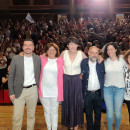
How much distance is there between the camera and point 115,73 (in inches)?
Answer: 111

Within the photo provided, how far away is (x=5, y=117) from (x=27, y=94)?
1.39m

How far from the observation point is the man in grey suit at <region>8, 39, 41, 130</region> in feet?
9.16

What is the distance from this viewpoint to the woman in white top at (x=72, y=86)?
121 inches

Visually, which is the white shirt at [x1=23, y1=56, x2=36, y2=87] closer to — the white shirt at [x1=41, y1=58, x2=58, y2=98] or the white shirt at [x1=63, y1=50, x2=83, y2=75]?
the white shirt at [x1=41, y1=58, x2=58, y2=98]

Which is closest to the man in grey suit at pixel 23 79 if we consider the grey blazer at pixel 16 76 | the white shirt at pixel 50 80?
the grey blazer at pixel 16 76

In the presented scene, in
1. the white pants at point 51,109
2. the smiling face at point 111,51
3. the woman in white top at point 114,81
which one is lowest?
the white pants at point 51,109

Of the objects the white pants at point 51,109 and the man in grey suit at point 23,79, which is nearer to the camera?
the man in grey suit at point 23,79

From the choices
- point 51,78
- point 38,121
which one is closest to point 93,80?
point 51,78

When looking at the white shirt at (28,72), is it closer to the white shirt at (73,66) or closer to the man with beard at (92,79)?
the white shirt at (73,66)

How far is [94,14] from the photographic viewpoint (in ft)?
52.1

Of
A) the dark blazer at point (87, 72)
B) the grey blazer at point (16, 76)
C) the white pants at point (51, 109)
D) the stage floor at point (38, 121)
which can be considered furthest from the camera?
the stage floor at point (38, 121)

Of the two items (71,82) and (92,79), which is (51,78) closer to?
(71,82)

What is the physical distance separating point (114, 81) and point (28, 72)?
3.70 ft

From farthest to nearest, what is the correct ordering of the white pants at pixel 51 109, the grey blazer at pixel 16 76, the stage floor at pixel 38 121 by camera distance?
1. the stage floor at pixel 38 121
2. the white pants at pixel 51 109
3. the grey blazer at pixel 16 76
